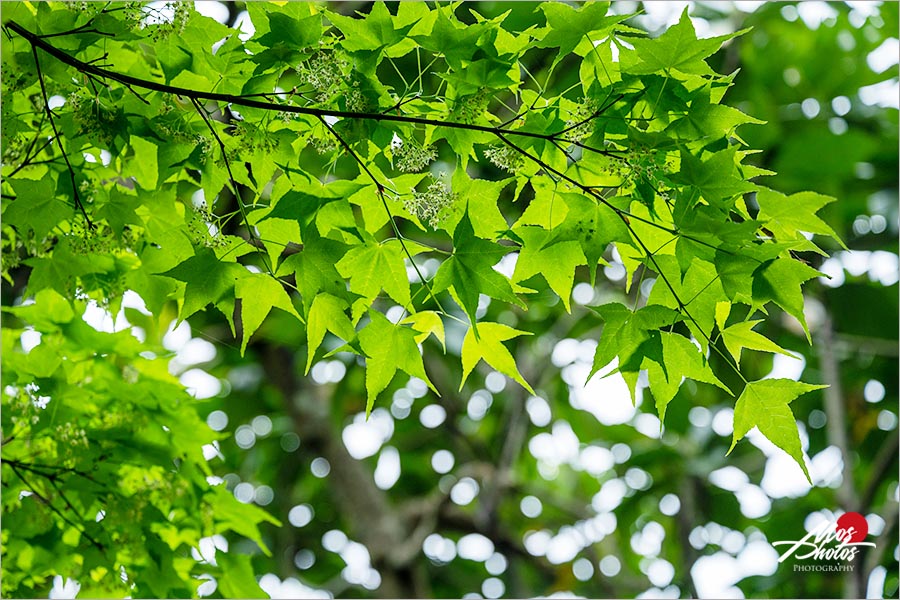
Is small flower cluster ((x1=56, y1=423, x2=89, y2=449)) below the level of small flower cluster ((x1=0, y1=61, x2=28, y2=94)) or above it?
below

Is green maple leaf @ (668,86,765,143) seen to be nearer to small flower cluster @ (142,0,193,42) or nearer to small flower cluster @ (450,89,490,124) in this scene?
small flower cluster @ (450,89,490,124)

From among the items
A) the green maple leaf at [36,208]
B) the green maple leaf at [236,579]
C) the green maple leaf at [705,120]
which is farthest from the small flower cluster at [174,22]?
the green maple leaf at [236,579]

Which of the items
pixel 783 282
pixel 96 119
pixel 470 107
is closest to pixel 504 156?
pixel 470 107

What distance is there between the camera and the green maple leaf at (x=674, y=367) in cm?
77

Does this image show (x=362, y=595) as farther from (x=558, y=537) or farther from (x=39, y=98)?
(x=39, y=98)

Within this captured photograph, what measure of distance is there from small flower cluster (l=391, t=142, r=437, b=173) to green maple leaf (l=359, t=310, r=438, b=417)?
0.15 metres

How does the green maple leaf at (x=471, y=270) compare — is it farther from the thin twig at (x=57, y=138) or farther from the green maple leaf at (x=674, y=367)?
the thin twig at (x=57, y=138)

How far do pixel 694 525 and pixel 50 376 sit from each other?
226 cm

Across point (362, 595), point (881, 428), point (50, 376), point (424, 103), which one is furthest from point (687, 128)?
point (362, 595)

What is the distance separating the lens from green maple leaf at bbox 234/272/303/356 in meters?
0.77

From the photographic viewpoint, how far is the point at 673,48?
702 mm

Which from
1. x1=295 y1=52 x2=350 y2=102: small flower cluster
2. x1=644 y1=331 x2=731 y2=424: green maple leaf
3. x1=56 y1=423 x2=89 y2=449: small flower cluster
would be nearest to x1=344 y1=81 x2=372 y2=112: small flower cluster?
x1=295 y1=52 x2=350 y2=102: small flower cluster

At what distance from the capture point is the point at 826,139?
256 centimetres

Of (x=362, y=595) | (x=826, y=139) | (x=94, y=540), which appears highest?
(x=94, y=540)
